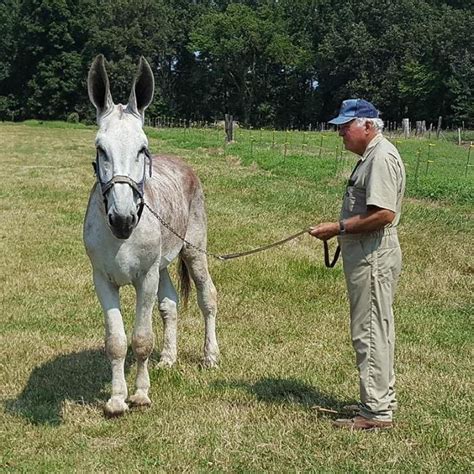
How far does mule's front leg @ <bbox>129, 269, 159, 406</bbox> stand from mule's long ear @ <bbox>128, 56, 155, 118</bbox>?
1.31 metres

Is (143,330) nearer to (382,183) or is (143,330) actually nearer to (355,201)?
(355,201)

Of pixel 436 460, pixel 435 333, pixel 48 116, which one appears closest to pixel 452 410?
pixel 436 460

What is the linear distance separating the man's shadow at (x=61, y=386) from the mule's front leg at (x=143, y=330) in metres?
0.38

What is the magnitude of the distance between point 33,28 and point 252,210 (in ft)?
229

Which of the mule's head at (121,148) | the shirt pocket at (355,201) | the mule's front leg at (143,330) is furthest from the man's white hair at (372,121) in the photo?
the mule's front leg at (143,330)

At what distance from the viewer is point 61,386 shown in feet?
19.5

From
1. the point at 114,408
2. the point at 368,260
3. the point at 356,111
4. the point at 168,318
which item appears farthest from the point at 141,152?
the point at 168,318

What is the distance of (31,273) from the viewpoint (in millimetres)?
9742

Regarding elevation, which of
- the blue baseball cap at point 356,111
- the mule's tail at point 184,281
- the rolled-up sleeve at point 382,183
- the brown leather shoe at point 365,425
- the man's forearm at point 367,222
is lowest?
the brown leather shoe at point 365,425

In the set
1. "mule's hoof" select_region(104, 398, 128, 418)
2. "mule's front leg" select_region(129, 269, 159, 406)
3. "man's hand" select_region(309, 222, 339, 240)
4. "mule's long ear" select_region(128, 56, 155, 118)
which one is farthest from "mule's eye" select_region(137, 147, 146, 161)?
"mule's hoof" select_region(104, 398, 128, 418)

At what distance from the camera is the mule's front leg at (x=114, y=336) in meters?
5.23

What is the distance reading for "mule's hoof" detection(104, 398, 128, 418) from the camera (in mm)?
5172

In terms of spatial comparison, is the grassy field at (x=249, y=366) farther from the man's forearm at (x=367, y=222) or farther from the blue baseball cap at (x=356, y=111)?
the blue baseball cap at (x=356, y=111)

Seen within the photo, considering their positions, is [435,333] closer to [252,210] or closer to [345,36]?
[252,210]
